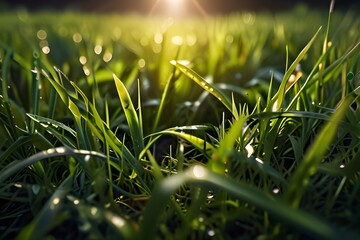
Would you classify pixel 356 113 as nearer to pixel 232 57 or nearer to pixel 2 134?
pixel 2 134

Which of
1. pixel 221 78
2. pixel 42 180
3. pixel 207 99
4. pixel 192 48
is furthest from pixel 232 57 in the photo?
pixel 42 180

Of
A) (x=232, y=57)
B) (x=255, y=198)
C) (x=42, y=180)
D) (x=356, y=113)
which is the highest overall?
(x=232, y=57)

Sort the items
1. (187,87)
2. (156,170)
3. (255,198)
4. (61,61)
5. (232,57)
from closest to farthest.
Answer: (255,198), (156,170), (187,87), (232,57), (61,61)

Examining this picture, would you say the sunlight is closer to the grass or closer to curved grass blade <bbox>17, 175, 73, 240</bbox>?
the grass

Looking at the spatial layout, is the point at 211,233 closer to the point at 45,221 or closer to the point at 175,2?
the point at 45,221

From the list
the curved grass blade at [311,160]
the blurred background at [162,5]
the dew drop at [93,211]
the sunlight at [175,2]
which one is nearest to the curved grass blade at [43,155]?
the dew drop at [93,211]

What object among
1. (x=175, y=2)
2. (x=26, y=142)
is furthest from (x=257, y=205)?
(x=175, y=2)

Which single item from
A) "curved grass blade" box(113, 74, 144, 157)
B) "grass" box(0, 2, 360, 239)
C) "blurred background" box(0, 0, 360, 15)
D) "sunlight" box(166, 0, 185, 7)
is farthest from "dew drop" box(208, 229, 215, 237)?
"sunlight" box(166, 0, 185, 7)
